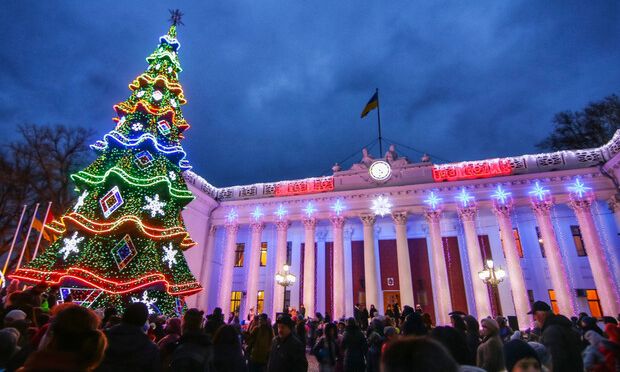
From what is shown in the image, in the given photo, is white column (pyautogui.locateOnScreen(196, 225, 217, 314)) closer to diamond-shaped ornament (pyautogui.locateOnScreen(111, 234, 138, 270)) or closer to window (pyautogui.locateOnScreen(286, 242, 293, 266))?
window (pyautogui.locateOnScreen(286, 242, 293, 266))

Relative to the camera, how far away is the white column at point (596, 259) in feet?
55.9

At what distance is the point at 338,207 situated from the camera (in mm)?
22875

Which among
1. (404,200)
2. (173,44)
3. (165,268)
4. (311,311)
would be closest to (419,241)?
(404,200)

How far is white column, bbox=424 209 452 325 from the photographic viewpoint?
18.9 meters

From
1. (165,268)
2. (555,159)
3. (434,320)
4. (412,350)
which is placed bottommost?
(434,320)

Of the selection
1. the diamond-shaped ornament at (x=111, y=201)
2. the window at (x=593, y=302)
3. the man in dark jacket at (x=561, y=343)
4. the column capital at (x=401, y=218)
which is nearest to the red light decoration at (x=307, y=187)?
the column capital at (x=401, y=218)

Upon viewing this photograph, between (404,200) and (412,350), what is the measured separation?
21379 millimetres

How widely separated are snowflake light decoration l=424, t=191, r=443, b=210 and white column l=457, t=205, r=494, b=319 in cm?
144

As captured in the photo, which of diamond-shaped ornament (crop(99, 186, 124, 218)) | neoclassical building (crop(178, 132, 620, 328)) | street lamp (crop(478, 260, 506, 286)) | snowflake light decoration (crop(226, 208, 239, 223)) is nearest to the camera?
diamond-shaped ornament (crop(99, 186, 124, 218))

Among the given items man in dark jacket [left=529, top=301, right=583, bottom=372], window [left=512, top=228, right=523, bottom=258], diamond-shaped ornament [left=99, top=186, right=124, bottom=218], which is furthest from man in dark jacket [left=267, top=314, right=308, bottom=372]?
window [left=512, top=228, right=523, bottom=258]

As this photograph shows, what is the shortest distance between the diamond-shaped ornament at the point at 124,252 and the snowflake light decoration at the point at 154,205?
1.28 meters

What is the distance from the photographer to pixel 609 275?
57.7ft

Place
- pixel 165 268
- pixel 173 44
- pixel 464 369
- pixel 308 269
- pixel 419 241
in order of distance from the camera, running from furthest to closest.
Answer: pixel 419 241 → pixel 308 269 → pixel 173 44 → pixel 165 268 → pixel 464 369

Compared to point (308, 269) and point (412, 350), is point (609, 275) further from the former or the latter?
point (412, 350)
